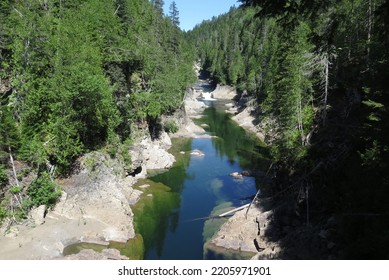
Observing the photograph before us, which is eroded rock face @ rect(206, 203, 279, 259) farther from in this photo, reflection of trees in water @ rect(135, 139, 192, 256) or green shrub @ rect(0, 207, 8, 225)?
green shrub @ rect(0, 207, 8, 225)

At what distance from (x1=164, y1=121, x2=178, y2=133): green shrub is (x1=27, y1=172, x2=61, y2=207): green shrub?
29417mm

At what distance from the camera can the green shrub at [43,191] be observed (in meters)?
26.8

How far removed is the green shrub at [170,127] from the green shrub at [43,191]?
29.4 meters

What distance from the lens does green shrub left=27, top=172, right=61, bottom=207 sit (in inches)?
1056

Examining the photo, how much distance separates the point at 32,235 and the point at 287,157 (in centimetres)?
2004

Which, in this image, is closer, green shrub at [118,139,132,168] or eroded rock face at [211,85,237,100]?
green shrub at [118,139,132,168]

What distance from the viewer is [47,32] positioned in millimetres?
29844

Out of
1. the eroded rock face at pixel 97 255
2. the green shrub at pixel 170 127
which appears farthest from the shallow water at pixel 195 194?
the eroded rock face at pixel 97 255

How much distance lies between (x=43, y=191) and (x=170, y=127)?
3099 cm

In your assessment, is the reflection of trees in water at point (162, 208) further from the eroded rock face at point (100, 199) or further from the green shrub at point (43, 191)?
the green shrub at point (43, 191)

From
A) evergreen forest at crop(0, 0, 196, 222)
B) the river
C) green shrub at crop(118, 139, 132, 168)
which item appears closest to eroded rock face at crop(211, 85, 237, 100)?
Result: the river

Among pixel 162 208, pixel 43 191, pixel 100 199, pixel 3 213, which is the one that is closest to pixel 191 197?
pixel 162 208

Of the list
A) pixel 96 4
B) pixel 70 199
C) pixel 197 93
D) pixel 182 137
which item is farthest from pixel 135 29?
pixel 197 93

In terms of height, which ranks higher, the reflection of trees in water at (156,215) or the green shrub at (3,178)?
the green shrub at (3,178)
